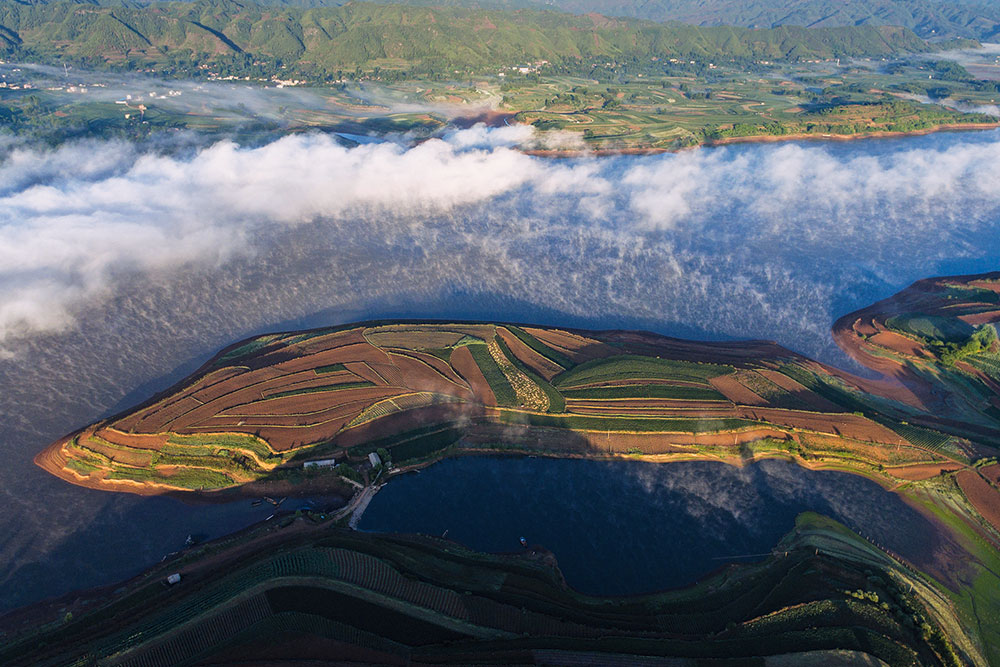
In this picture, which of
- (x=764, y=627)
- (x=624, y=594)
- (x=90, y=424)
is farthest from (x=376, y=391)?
(x=764, y=627)

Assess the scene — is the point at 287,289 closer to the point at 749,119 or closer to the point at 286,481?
the point at 286,481

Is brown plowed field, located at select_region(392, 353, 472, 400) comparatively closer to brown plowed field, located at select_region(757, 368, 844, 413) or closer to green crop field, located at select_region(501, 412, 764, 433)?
green crop field, located at select_region(501, 412, 764, 433)

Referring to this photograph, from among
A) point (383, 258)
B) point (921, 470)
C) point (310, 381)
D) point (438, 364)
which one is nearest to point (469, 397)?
point (438, 364)

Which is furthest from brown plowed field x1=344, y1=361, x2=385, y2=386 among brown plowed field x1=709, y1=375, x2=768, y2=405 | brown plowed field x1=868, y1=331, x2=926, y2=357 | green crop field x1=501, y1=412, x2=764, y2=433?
brown plowed field x1=868, y1=331, x2=926, y2=357

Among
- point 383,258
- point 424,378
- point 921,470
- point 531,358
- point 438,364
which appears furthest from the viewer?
point 383,258

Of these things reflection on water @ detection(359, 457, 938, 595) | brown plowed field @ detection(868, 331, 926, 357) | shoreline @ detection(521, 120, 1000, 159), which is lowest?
reflection on water @ detection(359, 457, 938, 595)

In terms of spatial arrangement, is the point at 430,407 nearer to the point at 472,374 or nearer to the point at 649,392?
the point at 472,374
